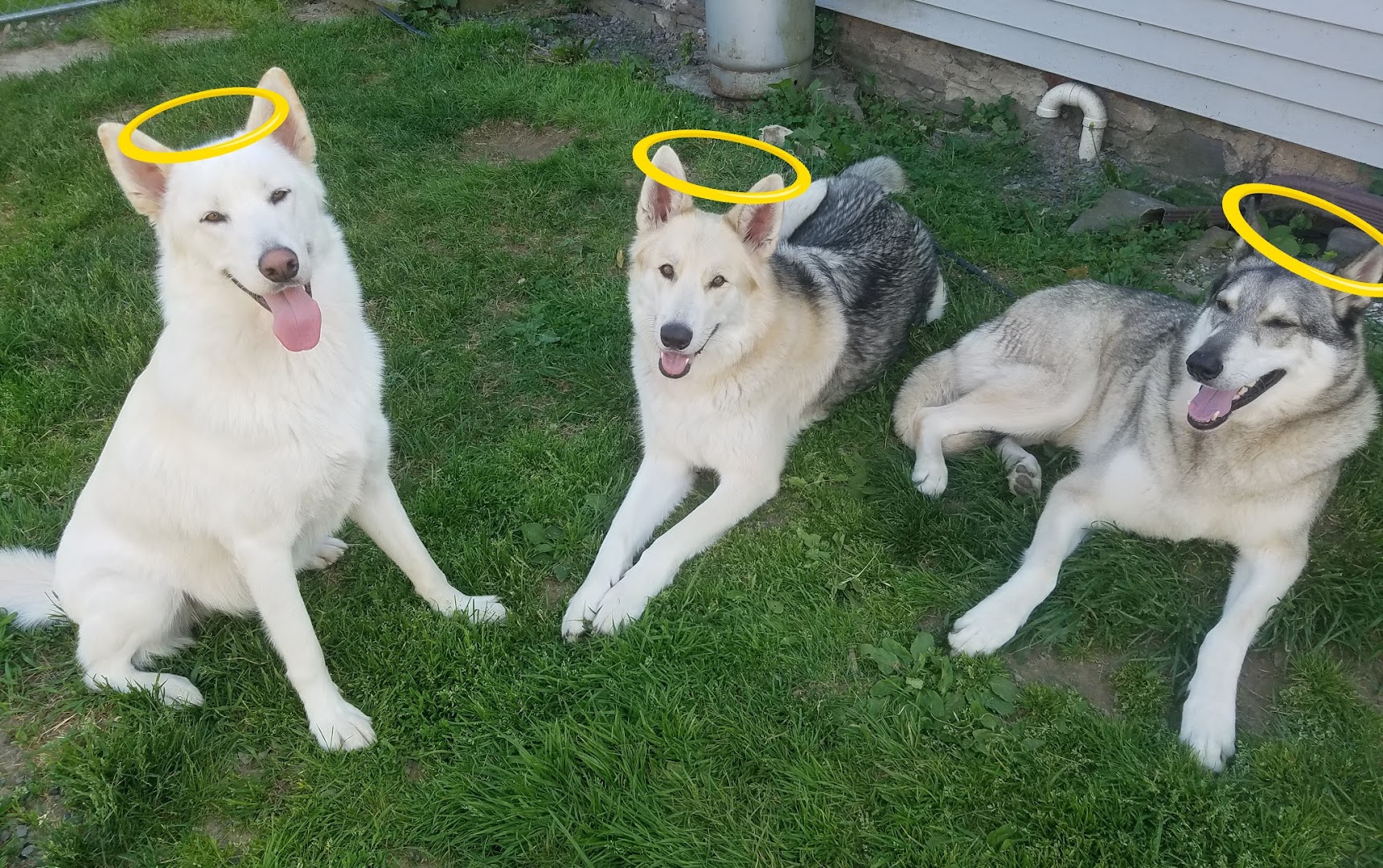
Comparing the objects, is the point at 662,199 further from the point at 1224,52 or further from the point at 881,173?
the point at 1224,52

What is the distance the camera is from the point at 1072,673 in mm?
2863

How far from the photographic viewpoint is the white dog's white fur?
217cm

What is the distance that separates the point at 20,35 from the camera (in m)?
8.27

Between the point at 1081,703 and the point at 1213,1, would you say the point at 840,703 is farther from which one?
the point at 1213,1

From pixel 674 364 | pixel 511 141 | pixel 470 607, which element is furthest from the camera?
pixel 511 141

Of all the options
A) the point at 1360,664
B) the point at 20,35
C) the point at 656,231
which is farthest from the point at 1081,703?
the point at 20,35

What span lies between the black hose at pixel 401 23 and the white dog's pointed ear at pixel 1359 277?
7.35m

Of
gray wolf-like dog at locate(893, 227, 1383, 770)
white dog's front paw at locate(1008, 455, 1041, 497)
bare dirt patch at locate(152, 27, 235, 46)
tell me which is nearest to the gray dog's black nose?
gray wolf-like dog at locate(893, 227, 1383, 770)

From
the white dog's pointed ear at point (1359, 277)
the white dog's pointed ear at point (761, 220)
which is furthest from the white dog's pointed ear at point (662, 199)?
the white dog's pointed ear at point (1359, 277)

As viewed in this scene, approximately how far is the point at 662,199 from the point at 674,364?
69cm

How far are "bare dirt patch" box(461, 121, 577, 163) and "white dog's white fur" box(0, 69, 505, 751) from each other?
385cm

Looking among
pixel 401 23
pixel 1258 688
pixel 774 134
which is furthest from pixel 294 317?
pixel 401 23

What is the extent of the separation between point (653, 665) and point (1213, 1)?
5.08 m

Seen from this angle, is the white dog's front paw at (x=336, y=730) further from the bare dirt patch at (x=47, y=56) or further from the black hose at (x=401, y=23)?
the bare dirt patch at (x=47, y=56)
